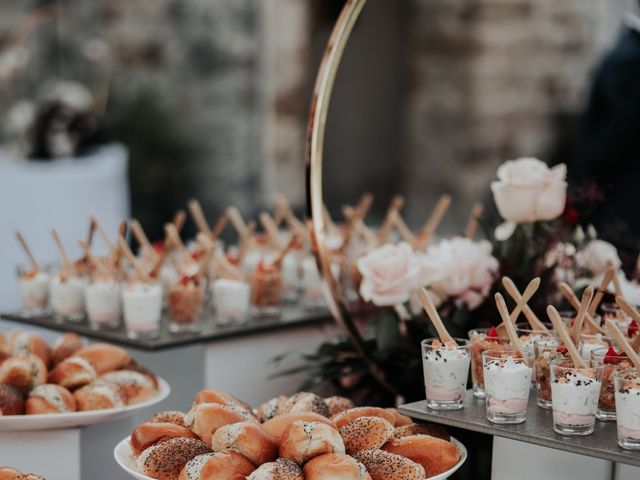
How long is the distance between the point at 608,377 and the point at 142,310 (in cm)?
138

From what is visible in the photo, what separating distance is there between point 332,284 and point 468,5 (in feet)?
13.7

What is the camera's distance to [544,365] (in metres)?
1.91

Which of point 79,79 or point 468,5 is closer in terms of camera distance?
point 468,5

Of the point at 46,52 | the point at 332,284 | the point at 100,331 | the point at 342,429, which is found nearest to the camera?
the point at 342,429

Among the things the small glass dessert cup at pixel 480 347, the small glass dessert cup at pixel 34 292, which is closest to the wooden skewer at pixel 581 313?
the small glass dessert cup at pixel 480 347

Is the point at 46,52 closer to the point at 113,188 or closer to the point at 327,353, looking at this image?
the point at 113,188

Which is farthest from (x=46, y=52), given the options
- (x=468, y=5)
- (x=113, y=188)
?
(x=468, y=5)

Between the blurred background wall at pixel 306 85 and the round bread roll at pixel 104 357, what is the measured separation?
4.18 m

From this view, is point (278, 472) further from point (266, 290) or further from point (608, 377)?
point (266, 290)

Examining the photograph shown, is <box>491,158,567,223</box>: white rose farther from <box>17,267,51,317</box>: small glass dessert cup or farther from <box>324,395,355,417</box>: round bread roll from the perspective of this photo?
<box>17,267,51,317</box>: small glass dessert cup

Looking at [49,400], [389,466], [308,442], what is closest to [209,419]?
[308,442]

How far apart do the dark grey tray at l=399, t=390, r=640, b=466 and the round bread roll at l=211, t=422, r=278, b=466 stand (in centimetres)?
25

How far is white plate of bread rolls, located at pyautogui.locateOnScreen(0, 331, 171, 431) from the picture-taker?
218 centimetres

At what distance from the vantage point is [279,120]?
6.77 metres
